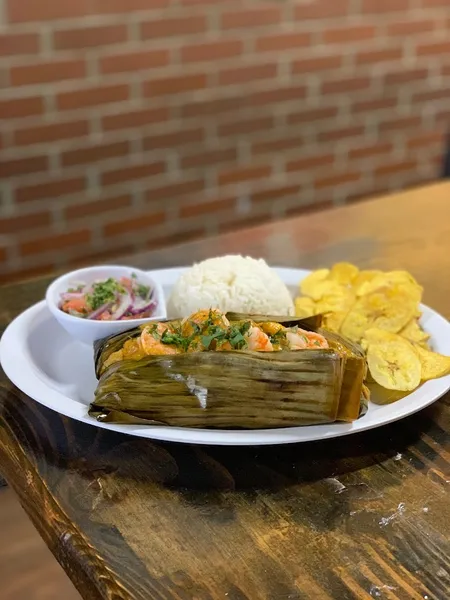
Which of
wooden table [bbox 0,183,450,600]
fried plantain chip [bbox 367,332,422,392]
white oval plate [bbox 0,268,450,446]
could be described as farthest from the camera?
fried plantain chip [bbox 367,332,422,392]

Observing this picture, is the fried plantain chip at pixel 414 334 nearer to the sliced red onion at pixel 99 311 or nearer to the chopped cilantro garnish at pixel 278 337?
the chopped cilantro garnish at pixel 278 337

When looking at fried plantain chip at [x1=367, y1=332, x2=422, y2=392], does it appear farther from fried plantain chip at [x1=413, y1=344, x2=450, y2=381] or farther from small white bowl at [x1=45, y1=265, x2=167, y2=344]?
small white bowl at [x1=45, y1=265, x2=167, y2=344]

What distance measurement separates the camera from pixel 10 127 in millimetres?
2404

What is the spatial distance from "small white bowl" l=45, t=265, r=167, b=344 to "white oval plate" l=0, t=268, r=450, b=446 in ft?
0.15

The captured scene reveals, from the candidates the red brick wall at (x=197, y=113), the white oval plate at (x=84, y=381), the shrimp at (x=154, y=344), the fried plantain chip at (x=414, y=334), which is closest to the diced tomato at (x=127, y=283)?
the white oval plate at (x=84, y=381)

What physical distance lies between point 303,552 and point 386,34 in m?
2.59

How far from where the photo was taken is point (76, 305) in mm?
1287

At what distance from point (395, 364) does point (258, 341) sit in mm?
221

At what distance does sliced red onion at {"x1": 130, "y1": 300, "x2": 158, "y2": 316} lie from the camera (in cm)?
127

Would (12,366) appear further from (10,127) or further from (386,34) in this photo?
(386,34)

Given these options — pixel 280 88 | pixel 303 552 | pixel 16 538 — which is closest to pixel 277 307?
pixel 303 552

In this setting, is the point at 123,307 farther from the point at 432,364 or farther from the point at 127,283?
the point at 432,364

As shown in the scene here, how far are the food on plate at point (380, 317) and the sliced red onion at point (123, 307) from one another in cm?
29

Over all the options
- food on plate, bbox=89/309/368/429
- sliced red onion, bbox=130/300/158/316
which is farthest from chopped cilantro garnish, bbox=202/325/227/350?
sliced red onion, bbox=130/300/158/316
